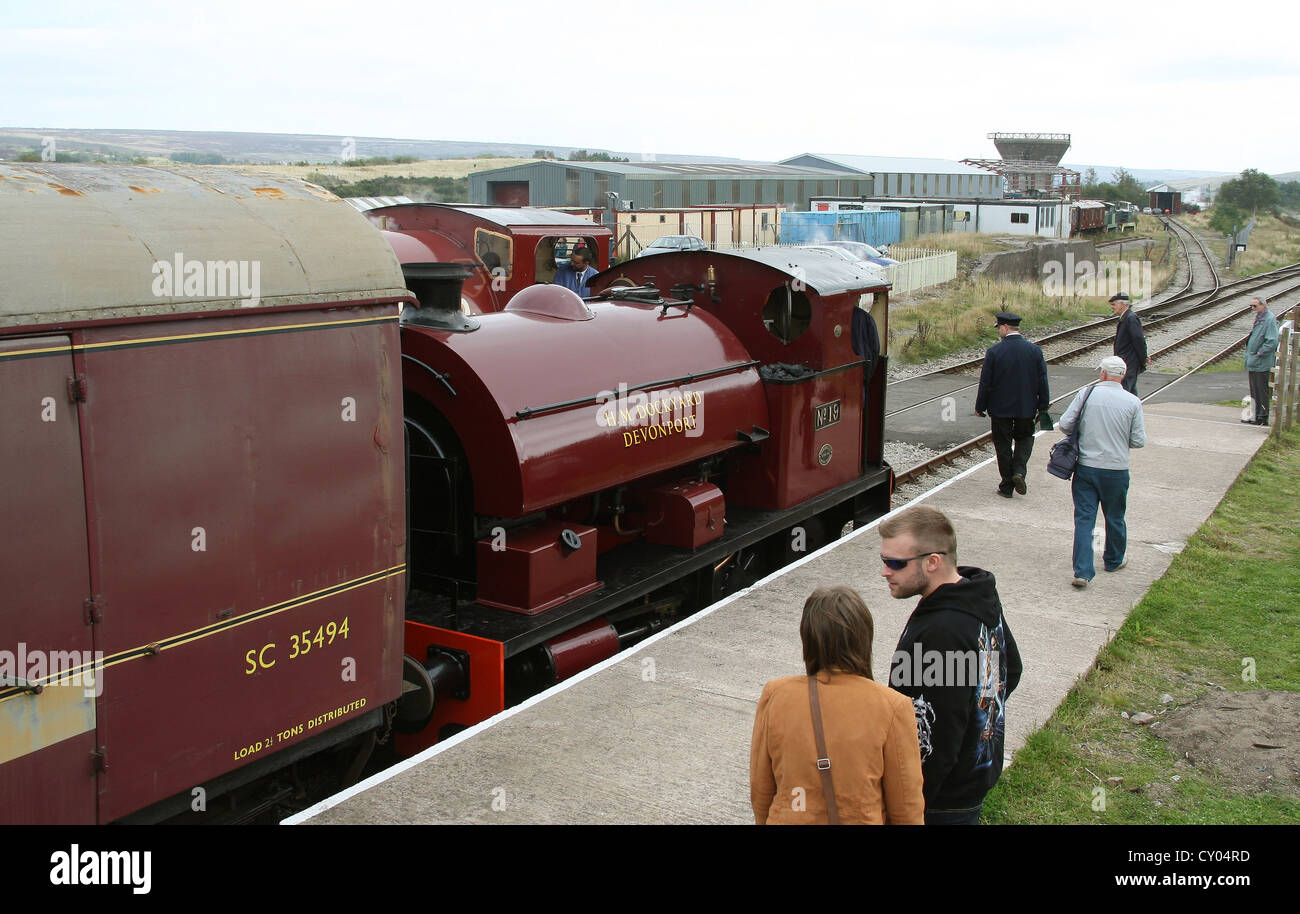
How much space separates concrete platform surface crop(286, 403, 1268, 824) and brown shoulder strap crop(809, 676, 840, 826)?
6.52 feet

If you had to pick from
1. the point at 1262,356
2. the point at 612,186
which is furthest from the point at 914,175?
the point at 1262,356

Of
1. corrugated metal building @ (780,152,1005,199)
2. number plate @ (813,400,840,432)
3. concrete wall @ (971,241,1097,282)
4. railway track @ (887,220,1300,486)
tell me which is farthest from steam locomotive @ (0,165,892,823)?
corrugated metal building @ (780,152,1005,199)

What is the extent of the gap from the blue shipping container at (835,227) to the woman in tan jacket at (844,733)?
134ft

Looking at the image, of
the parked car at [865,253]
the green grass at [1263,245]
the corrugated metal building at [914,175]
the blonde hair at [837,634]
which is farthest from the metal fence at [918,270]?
the corrugated metal building at [914,175]

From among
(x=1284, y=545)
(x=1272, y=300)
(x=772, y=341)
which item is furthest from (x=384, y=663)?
(x=1272, y=300)

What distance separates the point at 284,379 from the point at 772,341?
5032 mm

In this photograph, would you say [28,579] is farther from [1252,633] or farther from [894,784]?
[1252,633]

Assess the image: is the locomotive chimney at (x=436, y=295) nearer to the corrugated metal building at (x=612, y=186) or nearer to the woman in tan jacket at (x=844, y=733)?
the woman in tan jacket at (x=844, y=733)

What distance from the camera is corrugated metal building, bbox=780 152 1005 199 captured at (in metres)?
87.9

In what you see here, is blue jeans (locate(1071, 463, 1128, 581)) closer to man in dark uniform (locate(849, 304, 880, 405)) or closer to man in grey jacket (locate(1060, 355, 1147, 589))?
man in grey jacket (locate(1060, 355, 1147, 589))

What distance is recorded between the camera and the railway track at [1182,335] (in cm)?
1458

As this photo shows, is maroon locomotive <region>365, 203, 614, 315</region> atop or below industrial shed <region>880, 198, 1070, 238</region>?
below

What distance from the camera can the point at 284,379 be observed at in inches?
175

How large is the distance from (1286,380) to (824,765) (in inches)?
552
